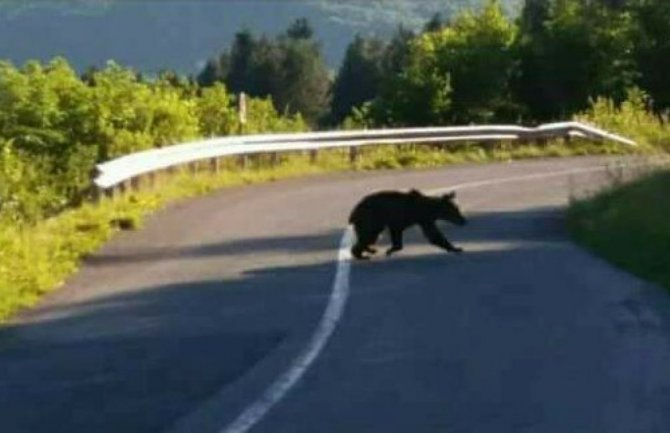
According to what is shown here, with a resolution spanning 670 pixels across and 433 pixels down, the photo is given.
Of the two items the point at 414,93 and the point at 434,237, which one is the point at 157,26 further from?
the point at 434,237

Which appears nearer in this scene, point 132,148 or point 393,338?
point 393,338

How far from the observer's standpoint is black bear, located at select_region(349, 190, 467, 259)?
17359mm

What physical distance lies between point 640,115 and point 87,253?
31409 millimetres

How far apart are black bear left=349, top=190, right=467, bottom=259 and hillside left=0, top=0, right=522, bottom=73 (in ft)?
413

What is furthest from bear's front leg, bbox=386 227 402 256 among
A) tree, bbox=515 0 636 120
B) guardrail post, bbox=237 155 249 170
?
tree, bbox=515 0 636 120

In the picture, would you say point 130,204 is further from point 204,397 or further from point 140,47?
point 140,47

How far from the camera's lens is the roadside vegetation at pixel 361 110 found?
23016 mm

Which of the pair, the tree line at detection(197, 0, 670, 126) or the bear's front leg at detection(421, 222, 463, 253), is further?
the tree line at detection(197, 0, 670, 126)

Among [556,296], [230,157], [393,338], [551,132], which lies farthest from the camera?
[551,132]

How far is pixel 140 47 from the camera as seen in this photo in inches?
6570

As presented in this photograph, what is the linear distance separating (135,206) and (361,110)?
31857 mm

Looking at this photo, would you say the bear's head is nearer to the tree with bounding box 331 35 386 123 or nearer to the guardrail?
the guardrail

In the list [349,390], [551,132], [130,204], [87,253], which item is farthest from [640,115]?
[349,390]

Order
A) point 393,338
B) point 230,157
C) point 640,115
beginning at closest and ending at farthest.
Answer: point 393,338
point 230,157
point 640,115
